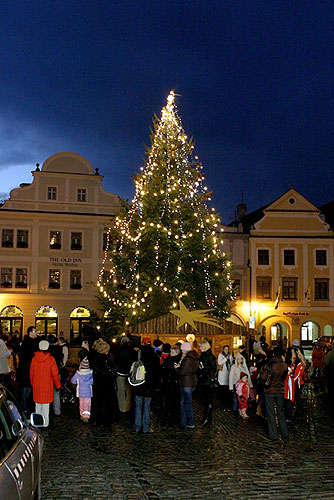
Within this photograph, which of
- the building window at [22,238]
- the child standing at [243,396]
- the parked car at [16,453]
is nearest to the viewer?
the parked car at [16,453]

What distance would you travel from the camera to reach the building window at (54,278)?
38.9m

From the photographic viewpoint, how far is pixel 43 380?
11.4 meters

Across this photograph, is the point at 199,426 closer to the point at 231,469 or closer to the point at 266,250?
the point at 231,469

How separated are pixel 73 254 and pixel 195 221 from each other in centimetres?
1572

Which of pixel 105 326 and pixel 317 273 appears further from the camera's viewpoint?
pixel 317 273

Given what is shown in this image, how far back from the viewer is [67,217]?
3941cm

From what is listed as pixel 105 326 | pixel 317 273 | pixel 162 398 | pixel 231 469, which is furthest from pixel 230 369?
pixel 317 273

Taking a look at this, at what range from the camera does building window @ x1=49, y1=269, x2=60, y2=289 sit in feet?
128

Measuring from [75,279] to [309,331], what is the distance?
16895mm

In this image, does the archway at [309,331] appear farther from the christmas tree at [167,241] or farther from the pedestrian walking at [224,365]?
the pedestrian walking at [224,365]

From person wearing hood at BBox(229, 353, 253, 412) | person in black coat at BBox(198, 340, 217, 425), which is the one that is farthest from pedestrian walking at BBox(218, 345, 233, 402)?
person in black coat at BBox(198, 340, 217, 425)

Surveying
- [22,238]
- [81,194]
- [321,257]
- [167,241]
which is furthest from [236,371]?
[321,257]

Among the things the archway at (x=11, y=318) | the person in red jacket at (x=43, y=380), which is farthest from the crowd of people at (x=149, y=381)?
the archway at (x=11, y=318)

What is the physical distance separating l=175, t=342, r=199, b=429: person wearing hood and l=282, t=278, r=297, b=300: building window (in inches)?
1207
